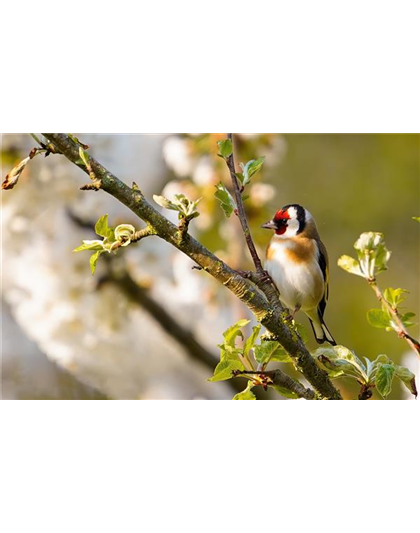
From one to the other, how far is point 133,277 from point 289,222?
0.78 m

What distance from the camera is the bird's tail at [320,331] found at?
7.77ft

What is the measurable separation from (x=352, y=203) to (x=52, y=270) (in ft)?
4.03

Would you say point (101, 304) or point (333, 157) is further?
point (333, 157)

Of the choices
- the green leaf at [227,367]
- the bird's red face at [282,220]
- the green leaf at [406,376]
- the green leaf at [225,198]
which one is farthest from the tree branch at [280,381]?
the bird's red face at [282,220]

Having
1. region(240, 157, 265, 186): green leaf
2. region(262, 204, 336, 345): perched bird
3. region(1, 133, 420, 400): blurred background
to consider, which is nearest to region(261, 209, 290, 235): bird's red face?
region(262, 204, 336, 345): perched bird

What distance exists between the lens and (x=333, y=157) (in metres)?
3.09

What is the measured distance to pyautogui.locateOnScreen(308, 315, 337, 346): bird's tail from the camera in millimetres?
2367

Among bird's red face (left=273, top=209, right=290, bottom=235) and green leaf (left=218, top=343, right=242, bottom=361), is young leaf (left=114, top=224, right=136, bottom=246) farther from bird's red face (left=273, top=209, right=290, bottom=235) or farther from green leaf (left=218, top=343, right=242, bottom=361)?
bird's red face (left=273, top=209, right=290, bottom=235)

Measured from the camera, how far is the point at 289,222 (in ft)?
7.61

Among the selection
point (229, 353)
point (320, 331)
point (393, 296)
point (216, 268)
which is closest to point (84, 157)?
point (216, 268)

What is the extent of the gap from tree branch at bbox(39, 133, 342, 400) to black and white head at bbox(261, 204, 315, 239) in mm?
1234

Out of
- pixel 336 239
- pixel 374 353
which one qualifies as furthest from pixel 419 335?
pixel 336 239
